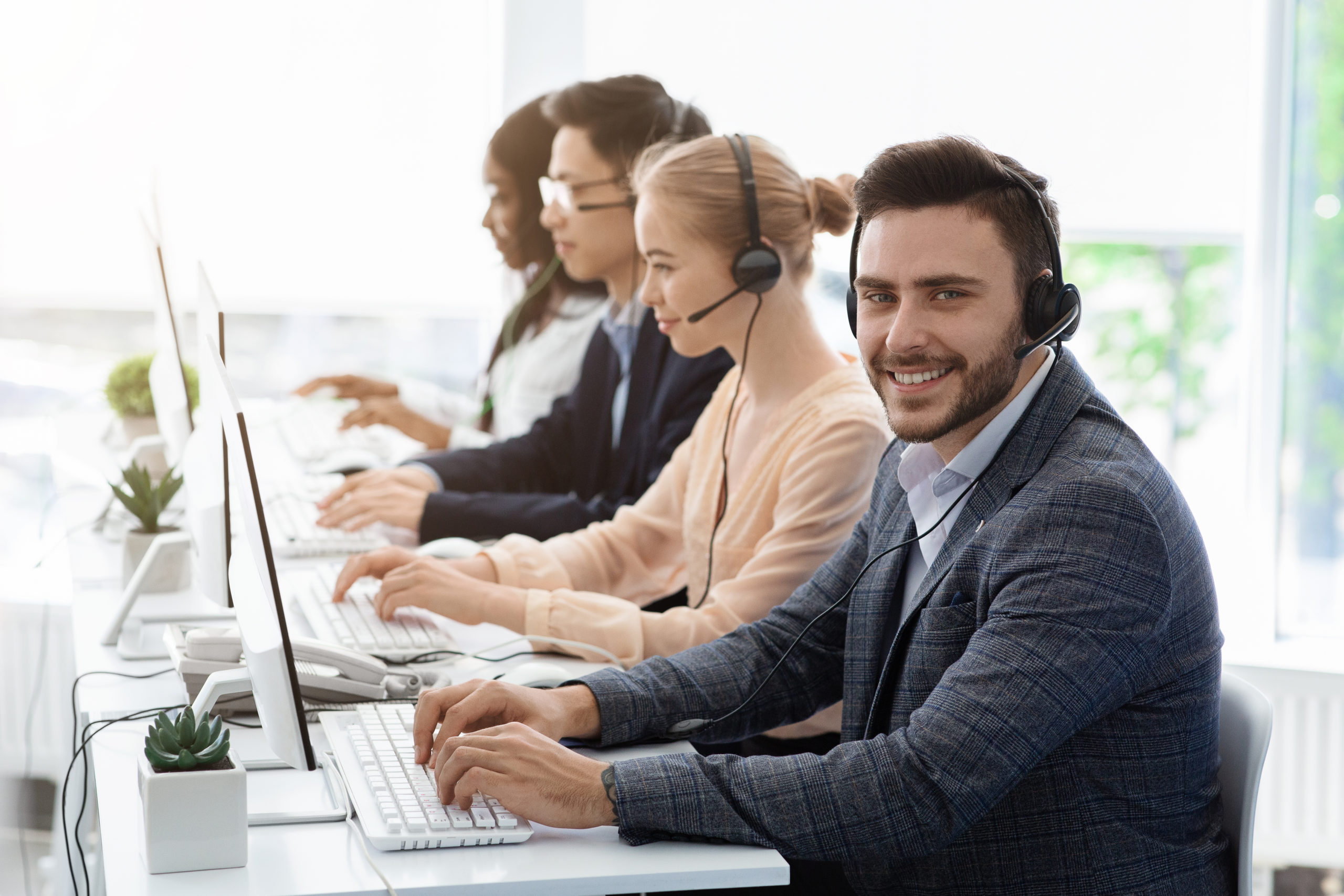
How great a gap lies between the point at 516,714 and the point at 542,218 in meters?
1.47

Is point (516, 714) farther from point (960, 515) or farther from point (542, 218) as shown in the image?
point (542, 218)

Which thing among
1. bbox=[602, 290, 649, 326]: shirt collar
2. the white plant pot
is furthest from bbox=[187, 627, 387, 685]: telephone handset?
bbox=[602, 290, 649, 326]: shirt collar

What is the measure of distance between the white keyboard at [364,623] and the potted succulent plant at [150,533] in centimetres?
→ 17

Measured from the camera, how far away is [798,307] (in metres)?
1.62

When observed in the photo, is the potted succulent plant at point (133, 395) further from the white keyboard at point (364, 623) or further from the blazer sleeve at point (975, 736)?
the blazer sleeve at point (975, 736)

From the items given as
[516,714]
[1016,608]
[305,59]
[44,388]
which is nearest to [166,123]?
[305,59]

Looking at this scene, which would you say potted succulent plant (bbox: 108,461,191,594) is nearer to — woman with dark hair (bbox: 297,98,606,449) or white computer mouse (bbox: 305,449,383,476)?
white computer mouse (bbox: 305,449,383,476)

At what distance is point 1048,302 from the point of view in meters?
1.07

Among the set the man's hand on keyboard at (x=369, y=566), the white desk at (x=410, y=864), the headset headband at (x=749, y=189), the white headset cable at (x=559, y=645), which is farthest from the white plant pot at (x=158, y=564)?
the headset headband at (x=749, y=189)

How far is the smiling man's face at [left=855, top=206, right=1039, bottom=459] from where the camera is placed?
1.08 m

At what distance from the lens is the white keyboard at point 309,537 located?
186 centimetres

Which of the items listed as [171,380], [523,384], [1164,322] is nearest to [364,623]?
[171,380]

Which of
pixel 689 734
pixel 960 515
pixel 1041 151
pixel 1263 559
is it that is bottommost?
pixel 1263 559

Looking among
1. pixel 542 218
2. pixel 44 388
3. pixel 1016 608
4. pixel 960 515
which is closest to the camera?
pixel 1016 608
